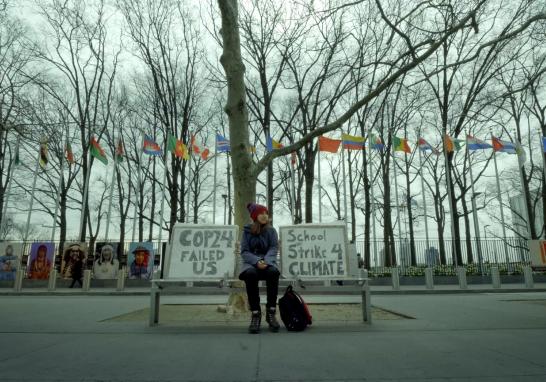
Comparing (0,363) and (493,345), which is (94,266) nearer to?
(0,363)

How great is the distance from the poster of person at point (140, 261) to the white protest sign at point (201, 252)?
47.9 ft

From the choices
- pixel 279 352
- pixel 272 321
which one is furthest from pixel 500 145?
pixel 279 352

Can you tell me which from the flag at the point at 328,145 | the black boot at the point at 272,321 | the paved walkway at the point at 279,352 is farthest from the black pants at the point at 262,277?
the flag at the point at 328,145

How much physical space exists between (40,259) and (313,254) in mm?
18742

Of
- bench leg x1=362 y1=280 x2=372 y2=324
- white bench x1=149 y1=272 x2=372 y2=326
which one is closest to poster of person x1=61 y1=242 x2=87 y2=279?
white bench x1=149 y1=272 x2=372 y2=326

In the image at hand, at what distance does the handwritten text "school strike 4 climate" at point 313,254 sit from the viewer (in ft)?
17.4

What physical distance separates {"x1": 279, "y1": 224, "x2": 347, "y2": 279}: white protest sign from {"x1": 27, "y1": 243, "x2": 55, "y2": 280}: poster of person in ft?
59.2

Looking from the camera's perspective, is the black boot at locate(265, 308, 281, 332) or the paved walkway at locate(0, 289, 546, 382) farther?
the black boot at locate(265, 308, 281, 332)

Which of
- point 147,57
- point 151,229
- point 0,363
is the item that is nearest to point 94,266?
point 151,229

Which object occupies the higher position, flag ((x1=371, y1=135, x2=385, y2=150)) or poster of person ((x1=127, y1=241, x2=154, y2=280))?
flag ((x1=371, y1=135, x2=385, y2=150))

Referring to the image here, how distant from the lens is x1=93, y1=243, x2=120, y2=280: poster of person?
62.8 feet

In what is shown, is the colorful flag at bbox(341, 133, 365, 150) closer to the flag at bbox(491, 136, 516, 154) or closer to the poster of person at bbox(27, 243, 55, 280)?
the flag at bbox(491, 136, 516, 154)

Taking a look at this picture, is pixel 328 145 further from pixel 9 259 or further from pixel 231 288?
pixel 9 259

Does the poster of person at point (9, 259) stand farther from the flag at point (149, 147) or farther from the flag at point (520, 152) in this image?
the flag at point (520, 152)
